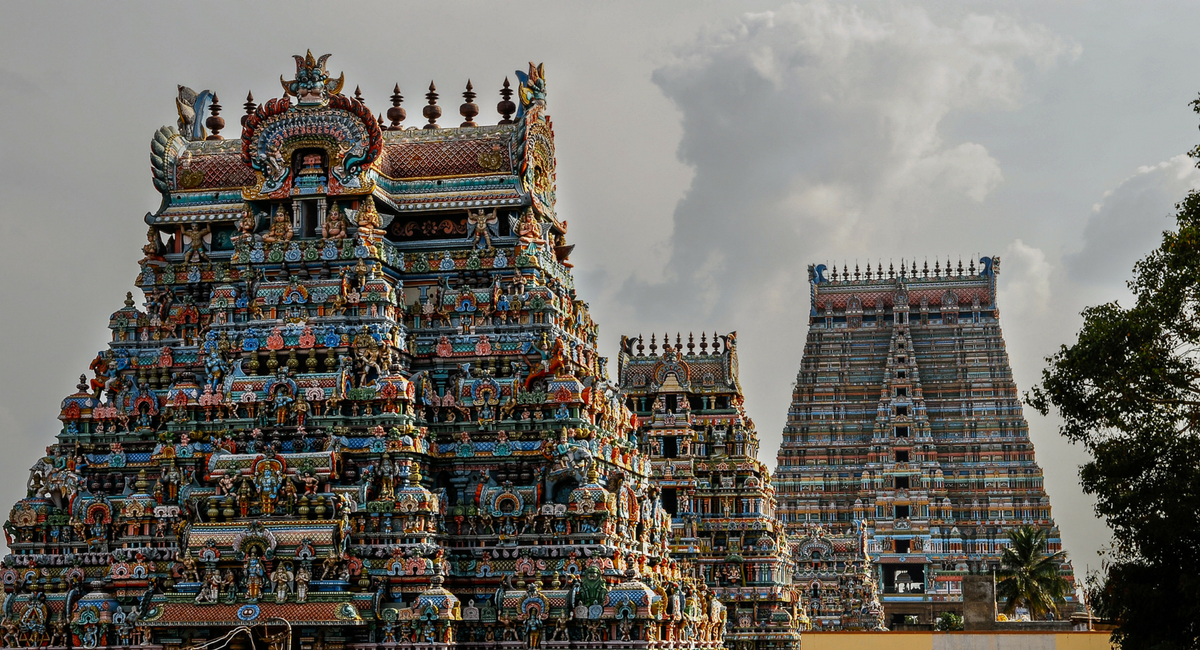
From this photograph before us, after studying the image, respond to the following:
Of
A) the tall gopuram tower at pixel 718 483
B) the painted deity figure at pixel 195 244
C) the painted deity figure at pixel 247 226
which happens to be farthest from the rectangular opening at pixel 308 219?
the tall gopuram tower at pixel 718 483

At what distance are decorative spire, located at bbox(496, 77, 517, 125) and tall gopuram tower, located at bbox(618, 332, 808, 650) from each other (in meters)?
16.6

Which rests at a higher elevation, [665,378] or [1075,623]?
[665,378]

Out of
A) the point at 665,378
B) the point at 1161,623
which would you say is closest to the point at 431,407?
the point at 1161,623

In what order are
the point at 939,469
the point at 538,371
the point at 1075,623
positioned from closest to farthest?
1. the point at 538,371
2. the point at 1075,623
3. the point at 939,469

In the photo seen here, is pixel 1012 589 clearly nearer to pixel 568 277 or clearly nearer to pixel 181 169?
pixel 568 277

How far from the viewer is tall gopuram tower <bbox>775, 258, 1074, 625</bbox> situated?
4373 inches

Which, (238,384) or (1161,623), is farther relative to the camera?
(238,384)

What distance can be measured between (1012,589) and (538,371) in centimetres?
5463

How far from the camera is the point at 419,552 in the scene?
A: 1693 inches

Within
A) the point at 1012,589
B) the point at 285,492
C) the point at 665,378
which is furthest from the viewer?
the point at 1012,589

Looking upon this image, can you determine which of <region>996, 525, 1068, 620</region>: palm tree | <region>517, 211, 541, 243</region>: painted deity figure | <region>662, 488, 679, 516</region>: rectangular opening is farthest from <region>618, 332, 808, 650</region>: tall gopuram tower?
<region>996, 525, 1068, 620</region>: palm tree

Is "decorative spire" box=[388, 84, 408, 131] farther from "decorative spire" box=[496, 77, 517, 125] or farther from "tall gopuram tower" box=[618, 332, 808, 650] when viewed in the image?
"tall gopuram tower" box=[618, 332, 808, 650]

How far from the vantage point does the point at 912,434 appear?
115 meters

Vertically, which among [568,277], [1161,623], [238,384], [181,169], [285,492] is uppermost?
[181,169]
